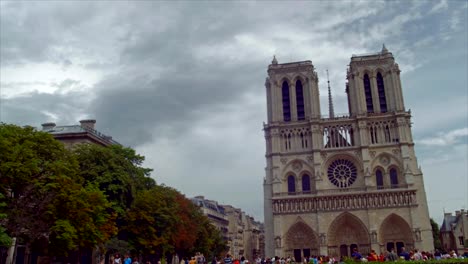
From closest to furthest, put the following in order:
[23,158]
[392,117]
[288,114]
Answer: [23,158]
[392,117]
[288,114]

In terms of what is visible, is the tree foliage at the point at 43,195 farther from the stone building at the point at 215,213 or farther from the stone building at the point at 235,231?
the stone building at the point at 235,231

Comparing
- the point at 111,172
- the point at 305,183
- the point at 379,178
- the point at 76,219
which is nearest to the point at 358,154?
the point at 379,178

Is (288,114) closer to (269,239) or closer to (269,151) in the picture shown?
(269,151)

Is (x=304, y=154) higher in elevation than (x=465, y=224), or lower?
higher

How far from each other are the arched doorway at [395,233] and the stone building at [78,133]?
105 ft

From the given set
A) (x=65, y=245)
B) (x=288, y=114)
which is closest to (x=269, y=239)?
(x=288, y=114)

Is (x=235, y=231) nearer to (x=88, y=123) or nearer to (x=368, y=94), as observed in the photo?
(x=368, y=94)

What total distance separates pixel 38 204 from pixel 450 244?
6323cm

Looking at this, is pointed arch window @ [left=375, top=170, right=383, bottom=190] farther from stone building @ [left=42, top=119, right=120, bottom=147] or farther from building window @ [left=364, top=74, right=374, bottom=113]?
stone building @ [left=42, top=119, right=120, bottom=147]

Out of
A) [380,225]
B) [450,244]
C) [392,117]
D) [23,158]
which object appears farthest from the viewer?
[450,244]

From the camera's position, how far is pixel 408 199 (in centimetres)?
5419

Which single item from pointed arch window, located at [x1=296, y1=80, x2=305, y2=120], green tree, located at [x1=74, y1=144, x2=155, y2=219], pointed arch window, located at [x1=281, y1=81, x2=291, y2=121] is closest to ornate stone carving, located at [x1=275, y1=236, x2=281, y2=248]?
pointed arch window, located at [x1=281, y1=81, x2=291, y2=121]

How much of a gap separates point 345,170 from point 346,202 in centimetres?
445

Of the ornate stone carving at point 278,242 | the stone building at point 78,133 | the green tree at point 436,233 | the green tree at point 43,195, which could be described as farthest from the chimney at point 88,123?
the green tree at point 436,233
